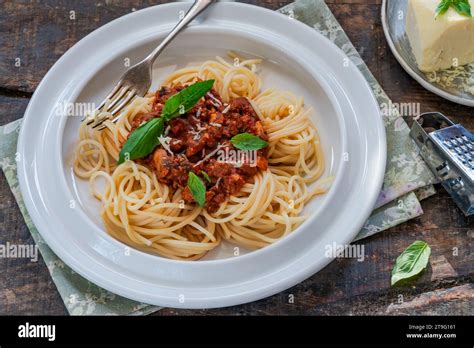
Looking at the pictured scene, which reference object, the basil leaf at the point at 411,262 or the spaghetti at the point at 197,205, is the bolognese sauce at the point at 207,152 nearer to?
the spaghetti at the point at 197,205

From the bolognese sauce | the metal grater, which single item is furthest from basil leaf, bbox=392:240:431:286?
the bolognese sauce

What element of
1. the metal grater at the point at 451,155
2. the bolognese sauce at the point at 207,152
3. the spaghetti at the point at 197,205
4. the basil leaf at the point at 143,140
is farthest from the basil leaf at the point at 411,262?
the basil leaf at the point at 143,140

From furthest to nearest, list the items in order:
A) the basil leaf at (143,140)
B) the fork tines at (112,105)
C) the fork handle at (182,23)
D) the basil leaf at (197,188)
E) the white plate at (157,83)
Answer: the fork handle at (182,23) → the fork tines at (112,105) → the basil leaf at (143,140) → the basil leaf at (197,188) → the white plate at (157,83)

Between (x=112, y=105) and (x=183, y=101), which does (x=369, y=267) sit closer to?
(x=183, y=101)

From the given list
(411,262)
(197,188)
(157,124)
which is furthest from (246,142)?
(411,262)

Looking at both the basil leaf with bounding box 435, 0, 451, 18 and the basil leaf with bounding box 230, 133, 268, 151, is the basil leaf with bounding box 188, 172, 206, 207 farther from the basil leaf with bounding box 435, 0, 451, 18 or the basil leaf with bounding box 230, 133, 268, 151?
the basil leaf with bounding box 435, 0, 451, 18

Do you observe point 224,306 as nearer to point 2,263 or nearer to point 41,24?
point 2,263
